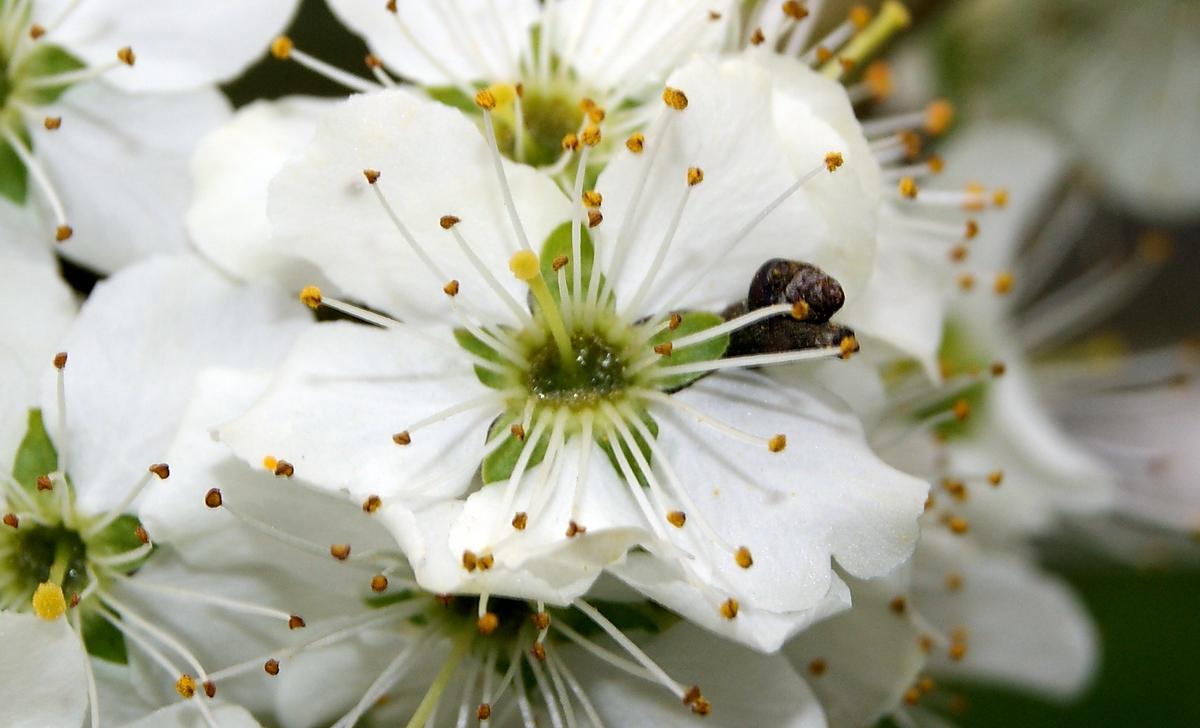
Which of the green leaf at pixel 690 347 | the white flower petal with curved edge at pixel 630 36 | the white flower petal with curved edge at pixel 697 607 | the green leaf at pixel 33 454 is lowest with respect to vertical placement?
the green leaf at pixel 33 454

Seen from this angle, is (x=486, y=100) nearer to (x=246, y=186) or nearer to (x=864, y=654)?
(x=246, y=186)

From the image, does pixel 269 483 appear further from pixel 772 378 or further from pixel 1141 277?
pixel 1141 277

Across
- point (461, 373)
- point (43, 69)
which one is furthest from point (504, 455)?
point (43, 69)

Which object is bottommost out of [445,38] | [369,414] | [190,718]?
[190,718]

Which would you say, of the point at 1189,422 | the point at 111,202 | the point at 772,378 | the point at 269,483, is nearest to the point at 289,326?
the point at 269,483

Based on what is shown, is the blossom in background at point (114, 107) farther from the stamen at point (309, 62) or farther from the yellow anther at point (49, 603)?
the yellow anther at point (49, 603)

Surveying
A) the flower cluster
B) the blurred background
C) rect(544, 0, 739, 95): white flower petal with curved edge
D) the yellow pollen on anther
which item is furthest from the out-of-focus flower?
the yellow pollen on anther

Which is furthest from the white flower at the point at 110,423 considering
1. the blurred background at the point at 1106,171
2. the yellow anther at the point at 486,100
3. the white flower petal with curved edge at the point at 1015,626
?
the blurred background at the point at 1106,171
